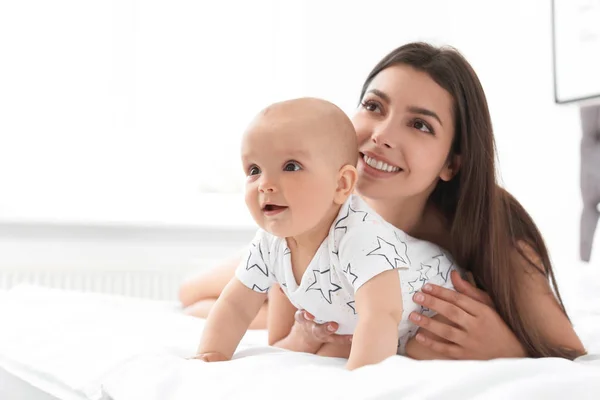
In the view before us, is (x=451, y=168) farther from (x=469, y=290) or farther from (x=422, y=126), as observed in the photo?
(x=469, y=290)

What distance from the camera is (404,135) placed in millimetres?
1350

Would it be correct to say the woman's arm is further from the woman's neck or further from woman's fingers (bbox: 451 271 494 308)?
the woman's neck

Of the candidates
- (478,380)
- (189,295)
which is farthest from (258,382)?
(189,295)

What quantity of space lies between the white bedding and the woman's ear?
409 mm

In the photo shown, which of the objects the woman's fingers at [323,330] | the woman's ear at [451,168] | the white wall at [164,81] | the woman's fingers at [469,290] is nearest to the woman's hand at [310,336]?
the woman's fingers at [323,330]

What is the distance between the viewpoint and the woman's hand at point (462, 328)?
4.35ft

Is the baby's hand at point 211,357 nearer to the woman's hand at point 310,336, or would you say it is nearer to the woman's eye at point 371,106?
the woman's hand at point 310,336

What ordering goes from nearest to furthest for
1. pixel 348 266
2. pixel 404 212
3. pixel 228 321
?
pixel 348 266 < pixel 228 321 < pixel 404 212

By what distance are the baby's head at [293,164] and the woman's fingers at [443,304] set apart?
0.27 metres

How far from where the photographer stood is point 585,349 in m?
1.42

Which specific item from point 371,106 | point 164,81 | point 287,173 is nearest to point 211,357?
point 287,173

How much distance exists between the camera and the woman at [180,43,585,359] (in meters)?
1.35

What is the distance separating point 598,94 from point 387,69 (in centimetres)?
124

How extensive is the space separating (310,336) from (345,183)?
1.13 feet
